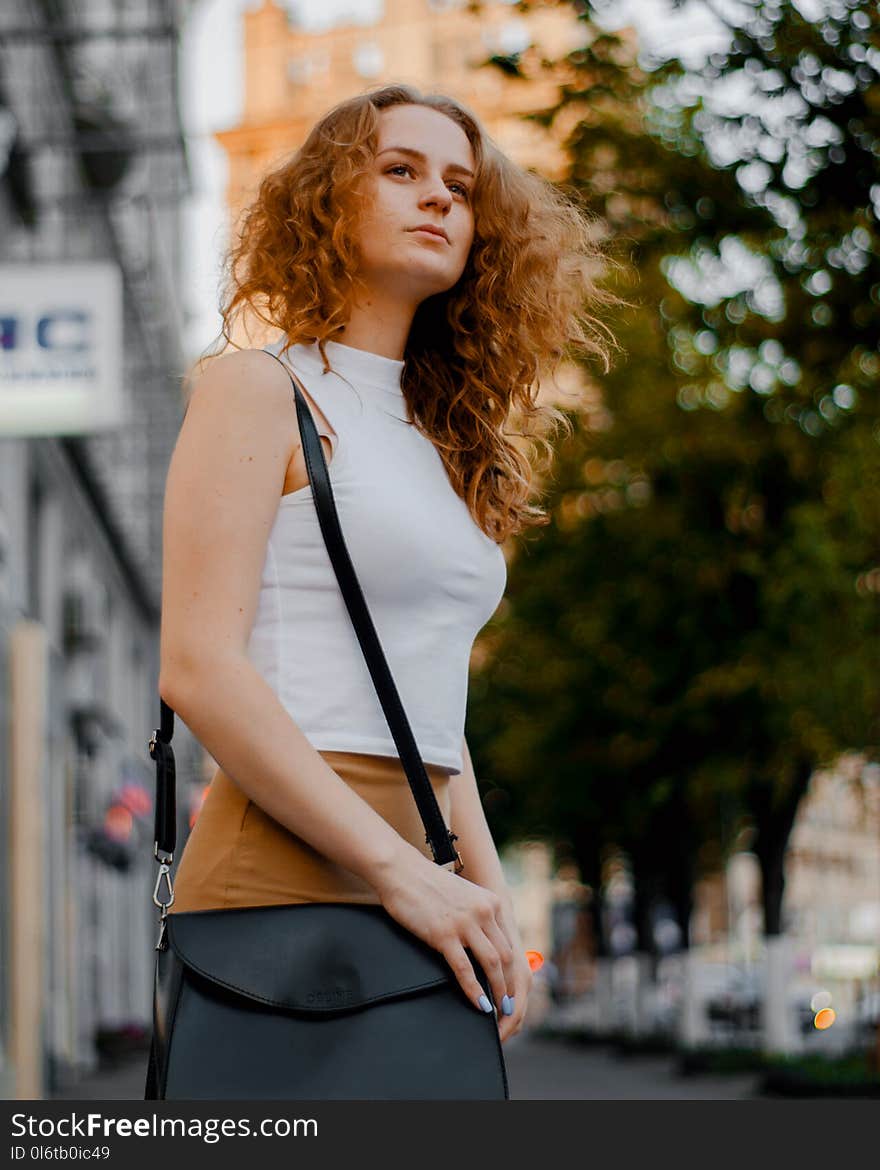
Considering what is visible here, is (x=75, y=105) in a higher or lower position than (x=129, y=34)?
lower

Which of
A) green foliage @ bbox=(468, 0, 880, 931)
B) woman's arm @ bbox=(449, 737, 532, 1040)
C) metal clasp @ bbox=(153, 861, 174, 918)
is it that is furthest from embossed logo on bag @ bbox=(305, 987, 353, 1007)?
green foliage @ bbox=(468, 0, 880, 931)

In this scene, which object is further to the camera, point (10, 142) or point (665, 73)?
point (10, 142)

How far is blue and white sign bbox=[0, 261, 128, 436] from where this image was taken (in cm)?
1158

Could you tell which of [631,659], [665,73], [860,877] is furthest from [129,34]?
[860,877]

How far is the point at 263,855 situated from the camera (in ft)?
7.23

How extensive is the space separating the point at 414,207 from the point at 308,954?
1023 mm

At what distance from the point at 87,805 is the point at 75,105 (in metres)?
9.29

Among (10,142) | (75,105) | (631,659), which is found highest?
(10,142)

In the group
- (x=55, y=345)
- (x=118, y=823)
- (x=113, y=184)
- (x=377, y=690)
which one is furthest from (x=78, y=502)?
(x=377, y=690)

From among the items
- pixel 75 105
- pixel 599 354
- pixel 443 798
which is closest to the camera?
pixel 443 798

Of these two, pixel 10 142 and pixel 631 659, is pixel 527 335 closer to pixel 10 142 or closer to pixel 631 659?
pixel 10 142

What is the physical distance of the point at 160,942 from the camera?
2164 millimetres

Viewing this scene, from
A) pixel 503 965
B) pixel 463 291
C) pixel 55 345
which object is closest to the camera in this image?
pixel 503 965

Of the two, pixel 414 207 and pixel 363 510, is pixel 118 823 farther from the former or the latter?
pixel 363 510
